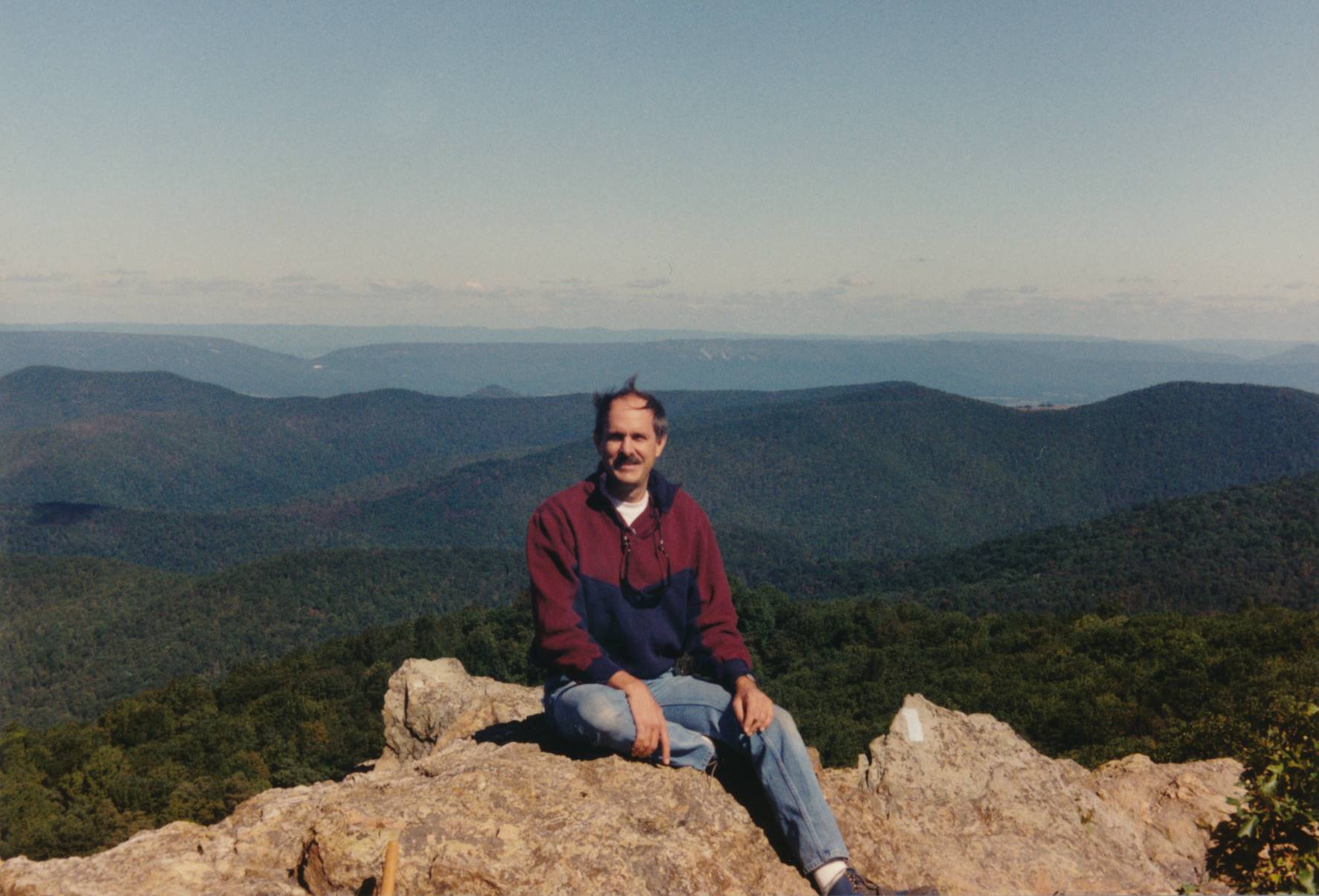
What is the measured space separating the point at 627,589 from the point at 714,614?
0.82 m

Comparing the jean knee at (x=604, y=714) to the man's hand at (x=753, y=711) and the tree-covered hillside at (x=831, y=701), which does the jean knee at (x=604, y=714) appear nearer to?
the man's hand at (x=753, y=711)

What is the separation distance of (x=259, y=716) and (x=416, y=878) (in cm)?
6166

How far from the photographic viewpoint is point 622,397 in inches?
265

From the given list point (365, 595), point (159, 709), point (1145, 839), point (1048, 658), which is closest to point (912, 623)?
point (1048, 658)

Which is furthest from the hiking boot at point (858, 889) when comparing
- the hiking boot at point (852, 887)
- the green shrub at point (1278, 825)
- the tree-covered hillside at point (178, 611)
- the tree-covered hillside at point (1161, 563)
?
the tree-covered hillside at point (178, 611)

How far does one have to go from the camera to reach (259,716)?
5797 cm

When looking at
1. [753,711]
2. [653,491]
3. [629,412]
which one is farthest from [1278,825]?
[629,412]

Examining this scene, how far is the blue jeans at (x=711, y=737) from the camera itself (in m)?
5.89

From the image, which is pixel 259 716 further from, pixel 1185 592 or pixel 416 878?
pixel 1185 592

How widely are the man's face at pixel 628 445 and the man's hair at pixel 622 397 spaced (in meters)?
0.04

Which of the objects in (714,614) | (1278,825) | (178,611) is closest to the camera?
(1278,825)

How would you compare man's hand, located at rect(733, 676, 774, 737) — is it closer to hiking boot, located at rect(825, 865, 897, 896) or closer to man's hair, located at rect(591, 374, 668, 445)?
hiking boot, located at rect(825, 865, 897, 896)

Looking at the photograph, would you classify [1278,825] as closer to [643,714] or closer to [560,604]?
[643,714]

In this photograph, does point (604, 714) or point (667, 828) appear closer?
point (667, 828)
